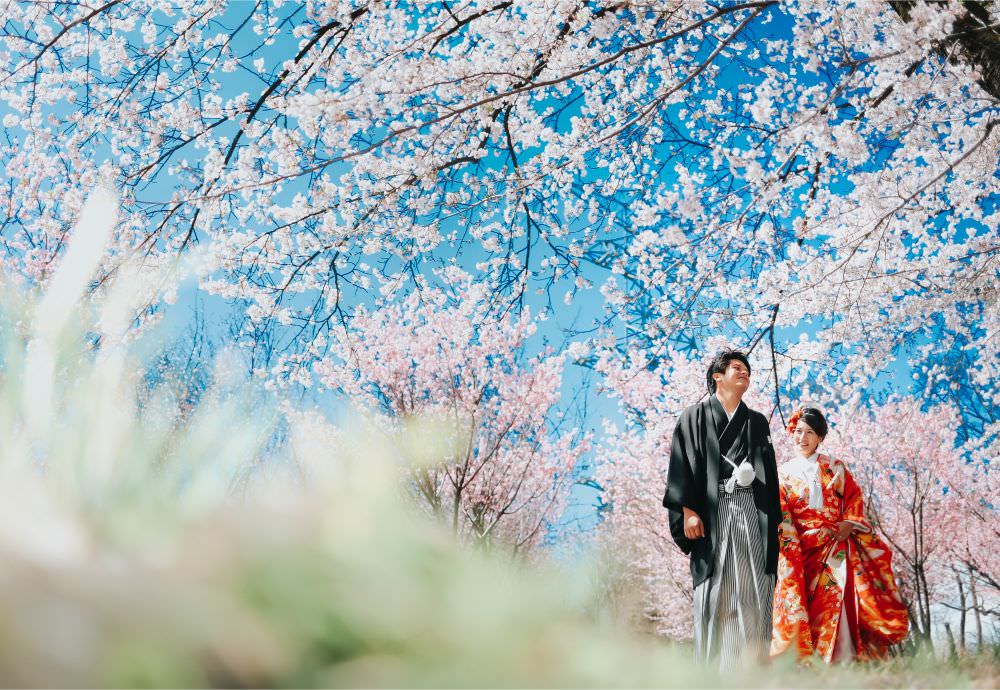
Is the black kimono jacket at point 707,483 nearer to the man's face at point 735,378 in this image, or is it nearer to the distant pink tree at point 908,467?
the man's face at point 735,378

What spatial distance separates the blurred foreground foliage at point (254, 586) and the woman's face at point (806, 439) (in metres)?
3.99

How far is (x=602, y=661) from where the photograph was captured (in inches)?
21.6

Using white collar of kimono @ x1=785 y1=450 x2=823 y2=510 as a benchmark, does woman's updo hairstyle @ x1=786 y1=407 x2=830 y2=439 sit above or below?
above

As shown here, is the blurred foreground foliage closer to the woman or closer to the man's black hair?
the man's black hair

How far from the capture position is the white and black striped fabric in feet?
10.8

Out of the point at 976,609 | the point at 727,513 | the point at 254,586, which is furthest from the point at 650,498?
the point at 254,586

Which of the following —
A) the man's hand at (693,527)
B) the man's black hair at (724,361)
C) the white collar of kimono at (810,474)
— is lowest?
the man's hand at (693,527)

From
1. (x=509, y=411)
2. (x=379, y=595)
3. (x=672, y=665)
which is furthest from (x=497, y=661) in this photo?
(x=509, y=411)

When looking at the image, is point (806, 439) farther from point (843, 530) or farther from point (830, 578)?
point (830, 578)

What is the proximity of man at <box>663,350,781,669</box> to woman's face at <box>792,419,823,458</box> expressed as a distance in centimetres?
88

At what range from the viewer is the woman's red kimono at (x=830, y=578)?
3953 mm

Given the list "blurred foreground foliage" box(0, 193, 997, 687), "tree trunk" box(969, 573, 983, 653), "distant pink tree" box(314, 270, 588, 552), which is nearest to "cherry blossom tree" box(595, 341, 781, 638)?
"distant pink tree" box(314, 270, 588, 552)

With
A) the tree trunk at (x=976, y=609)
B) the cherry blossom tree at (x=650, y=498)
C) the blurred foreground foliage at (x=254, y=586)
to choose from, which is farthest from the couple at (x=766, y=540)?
the tree trunk at (x=976, y=609)

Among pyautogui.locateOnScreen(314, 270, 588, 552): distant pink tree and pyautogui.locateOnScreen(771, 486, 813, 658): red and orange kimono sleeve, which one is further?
pyautogui.locateOnScreen(314, 270, 588, 552): distant pink tree
